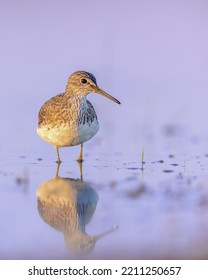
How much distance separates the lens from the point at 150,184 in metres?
9.62

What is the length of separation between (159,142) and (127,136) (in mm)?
892

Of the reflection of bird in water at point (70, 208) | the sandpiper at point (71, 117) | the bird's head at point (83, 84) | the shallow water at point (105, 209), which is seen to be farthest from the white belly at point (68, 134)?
the reflection of bird in water at point (70, 208)

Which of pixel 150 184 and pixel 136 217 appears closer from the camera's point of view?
pixel 136 217

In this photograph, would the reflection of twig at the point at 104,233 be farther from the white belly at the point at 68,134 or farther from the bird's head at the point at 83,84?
the bird's head at the point at 83,84

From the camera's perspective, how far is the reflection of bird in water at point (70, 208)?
731cm

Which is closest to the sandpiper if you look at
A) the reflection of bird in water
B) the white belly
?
the white belly

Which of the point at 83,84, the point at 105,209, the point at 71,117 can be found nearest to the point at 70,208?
the point at 105,209

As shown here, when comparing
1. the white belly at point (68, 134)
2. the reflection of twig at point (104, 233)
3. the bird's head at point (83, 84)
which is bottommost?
the reflection of twig at point (104, 233)

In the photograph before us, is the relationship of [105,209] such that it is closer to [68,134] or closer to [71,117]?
[68,134]

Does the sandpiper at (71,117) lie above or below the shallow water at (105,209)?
above

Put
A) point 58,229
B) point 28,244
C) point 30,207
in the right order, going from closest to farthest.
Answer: point 28,244 < point 58,229 < point 30,207
